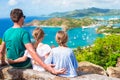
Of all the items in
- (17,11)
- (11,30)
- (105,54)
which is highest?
(17,11)

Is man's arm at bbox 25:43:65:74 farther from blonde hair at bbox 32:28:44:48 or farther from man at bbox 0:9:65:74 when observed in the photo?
blonde hair at bbox 32:28:44:48

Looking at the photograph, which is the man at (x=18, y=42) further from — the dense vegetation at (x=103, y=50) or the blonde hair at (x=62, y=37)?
the dense vegetation at (x=103, y=50)

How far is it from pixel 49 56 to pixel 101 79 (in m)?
1.12

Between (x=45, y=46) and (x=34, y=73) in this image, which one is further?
(x=45, y=46)

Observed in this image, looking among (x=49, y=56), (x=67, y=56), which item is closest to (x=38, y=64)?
(x=49, y=56)

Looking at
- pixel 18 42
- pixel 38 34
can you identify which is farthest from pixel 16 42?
pixel 38 34


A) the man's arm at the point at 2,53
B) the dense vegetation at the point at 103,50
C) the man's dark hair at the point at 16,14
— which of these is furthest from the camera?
the dense vegetation at the point at 103,50

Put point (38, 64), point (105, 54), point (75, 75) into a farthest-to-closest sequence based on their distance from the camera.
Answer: point (105, 54), point (38, 64), point (75, 75)

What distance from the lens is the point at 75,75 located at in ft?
17.7

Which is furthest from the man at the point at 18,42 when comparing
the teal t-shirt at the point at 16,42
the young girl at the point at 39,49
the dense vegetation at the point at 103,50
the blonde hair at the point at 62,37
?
the dense vegetation at the point at 103,50

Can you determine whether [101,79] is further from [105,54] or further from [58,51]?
[105,54]

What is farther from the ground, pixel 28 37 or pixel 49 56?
pixel 28 37

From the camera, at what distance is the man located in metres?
5.44

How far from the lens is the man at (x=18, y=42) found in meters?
5.44
